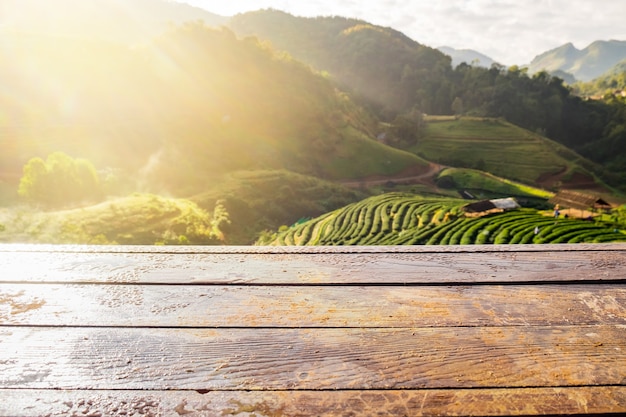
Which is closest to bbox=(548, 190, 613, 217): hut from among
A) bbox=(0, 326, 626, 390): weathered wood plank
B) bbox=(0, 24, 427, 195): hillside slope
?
bbox=(0, 24, 427, 195): hillside slope

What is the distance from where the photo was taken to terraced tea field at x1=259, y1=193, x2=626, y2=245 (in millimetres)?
21361

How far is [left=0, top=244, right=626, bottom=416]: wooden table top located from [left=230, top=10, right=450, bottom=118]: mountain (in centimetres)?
8865

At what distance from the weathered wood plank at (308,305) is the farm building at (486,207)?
2787 centimetres

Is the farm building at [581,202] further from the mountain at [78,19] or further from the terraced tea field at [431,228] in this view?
the mountain at [78,19]

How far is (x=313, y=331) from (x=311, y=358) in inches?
5.6

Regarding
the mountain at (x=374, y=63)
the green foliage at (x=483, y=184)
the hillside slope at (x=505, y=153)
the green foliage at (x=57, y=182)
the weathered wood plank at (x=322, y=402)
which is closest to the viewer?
the weathered wood plank at (x=322, y=402)

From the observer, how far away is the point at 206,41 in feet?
191

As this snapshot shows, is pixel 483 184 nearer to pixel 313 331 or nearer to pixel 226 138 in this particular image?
pixel 226 138

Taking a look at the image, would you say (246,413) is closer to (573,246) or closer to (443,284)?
(443,284)

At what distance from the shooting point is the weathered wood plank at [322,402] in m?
1.09

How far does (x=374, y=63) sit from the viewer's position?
9812cm

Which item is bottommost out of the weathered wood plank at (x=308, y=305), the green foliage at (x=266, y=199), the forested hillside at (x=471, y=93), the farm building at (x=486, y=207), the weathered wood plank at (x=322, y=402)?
the green foliage at (x=266, y=199)

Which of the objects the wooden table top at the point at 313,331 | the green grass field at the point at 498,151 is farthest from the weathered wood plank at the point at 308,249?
the green grass field at the point at 498,151

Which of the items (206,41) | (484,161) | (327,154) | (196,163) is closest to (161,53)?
(206,41)
